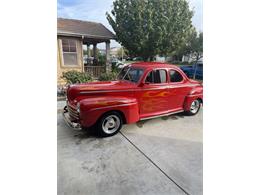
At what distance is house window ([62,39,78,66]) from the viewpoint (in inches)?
356

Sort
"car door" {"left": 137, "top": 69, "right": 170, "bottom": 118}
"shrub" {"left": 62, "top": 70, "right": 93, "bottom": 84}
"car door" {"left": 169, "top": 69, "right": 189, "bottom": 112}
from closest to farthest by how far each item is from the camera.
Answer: "car door" {"left": 137, "top": 69, "right": 170, "bottom": 118}, "car door" {"left": 169, "top": 69, "right": 189, "bottom": 112}, "shrub" {"left": 62, "top": 70, "right": 93, "bottom": 84}

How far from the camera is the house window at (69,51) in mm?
9039

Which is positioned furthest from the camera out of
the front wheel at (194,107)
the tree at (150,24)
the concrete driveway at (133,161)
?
the tree at (150,24)

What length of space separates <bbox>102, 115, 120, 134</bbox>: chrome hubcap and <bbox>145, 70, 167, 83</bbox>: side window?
45.4 inches

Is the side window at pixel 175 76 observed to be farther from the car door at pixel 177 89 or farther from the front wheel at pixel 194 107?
the front wheel at pixel 194 107

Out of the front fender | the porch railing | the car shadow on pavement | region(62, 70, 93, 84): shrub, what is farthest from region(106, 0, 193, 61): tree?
the front fender

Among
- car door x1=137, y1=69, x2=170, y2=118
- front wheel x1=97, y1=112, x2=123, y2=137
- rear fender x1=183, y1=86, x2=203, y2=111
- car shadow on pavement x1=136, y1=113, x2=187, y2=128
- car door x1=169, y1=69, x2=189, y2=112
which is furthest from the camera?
rear fender x1=183, y1=86, x2=203, y2=111

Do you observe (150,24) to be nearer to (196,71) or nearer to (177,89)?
(196,71)

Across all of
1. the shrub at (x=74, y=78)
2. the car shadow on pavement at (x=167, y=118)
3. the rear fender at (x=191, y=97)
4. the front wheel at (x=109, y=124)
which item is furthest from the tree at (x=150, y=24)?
the front wheel at (x=109, y=124)

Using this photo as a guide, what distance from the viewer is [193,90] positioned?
189 inches

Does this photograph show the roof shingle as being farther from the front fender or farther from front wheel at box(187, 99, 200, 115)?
front wheel at box(187, 99, 200, 115)
